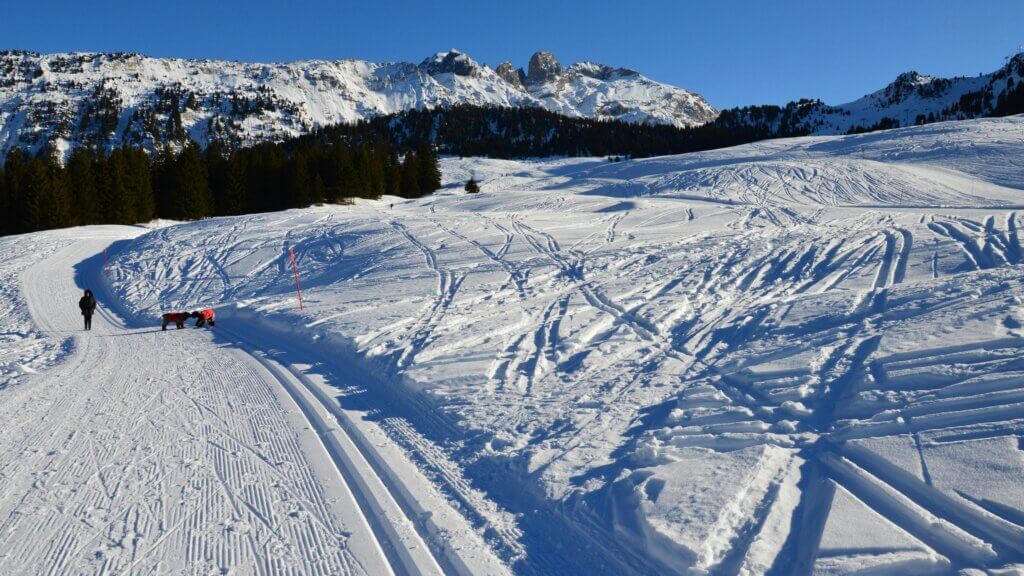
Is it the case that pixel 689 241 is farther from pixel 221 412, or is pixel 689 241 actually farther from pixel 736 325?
pixel 221 412

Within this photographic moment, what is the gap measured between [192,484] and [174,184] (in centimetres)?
5140

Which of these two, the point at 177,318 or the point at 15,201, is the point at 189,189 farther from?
the point at 177,318

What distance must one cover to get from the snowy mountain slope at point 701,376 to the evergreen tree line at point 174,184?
30.7m

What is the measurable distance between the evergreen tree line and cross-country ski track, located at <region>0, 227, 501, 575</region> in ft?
143

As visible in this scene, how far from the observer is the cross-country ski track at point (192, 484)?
402cm

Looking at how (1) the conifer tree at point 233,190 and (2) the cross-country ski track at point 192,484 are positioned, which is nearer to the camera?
(2) the cross-country ski track at point 192,484

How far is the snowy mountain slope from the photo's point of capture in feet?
13.3

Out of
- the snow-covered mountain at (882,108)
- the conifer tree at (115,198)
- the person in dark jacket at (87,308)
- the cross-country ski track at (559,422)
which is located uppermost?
the snow-covered mountain at (882,108)

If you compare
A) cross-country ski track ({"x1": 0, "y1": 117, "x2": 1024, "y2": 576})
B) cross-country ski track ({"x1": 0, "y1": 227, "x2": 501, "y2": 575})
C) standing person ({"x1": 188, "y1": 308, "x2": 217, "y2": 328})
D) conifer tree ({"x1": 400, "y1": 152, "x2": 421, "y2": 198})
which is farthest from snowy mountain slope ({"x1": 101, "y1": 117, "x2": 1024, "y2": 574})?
conifer tree ({"x1": 400, "y1": 152, "x2": 421, "y2": 198})

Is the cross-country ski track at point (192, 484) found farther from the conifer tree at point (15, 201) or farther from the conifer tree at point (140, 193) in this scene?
the conifer tree at point (15, 201)

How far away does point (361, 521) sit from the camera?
4441mm

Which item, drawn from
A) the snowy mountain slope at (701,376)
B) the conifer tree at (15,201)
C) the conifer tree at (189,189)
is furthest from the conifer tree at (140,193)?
the snowy mountain slope at (701,376)

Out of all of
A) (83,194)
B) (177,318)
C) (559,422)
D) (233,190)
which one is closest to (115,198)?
(83,194)

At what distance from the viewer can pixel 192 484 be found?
5.05m
